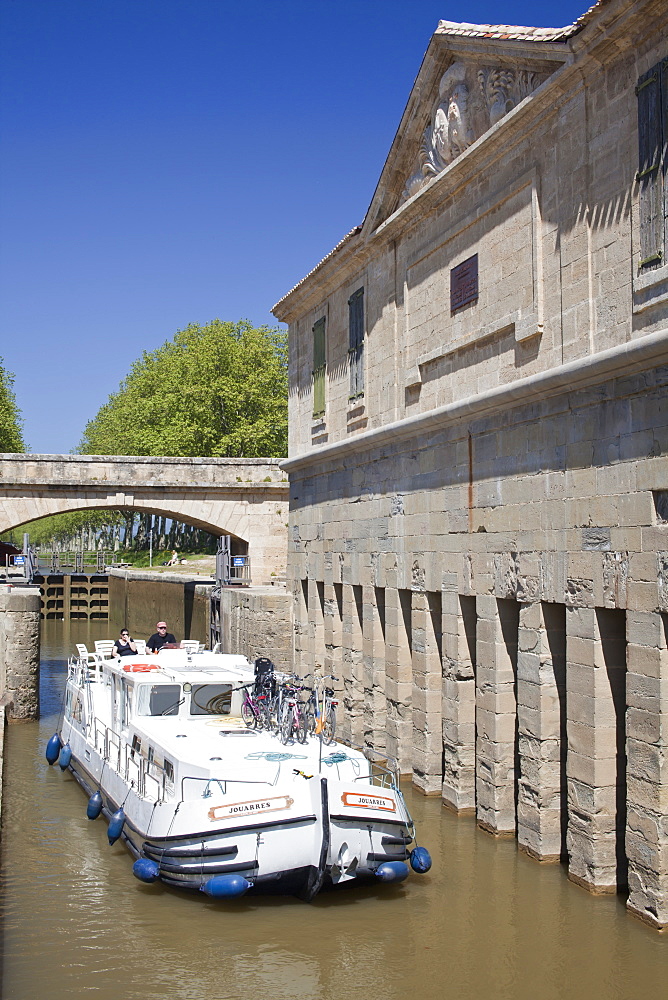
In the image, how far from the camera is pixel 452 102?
12.5m

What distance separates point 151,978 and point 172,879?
1558 mm

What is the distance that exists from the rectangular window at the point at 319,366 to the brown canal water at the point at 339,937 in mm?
8433

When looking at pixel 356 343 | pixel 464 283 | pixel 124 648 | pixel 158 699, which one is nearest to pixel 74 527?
pixel 124 648

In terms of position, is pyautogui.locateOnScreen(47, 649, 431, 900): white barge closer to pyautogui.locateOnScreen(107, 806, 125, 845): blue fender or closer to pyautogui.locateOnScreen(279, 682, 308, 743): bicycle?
pyautogui.locateOnScreen(107, 806, 125, 845): blue fender

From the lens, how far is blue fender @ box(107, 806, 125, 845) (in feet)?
36.6

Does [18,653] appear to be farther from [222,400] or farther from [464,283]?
[222,400]

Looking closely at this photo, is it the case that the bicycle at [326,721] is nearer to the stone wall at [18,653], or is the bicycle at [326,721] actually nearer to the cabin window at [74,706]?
the cabin window at [74,706]

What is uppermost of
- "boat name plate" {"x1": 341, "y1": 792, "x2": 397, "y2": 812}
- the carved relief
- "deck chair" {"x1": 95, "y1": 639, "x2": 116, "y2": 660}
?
the carved relief

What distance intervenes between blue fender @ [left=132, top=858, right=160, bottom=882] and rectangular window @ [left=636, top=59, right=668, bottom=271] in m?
7.20

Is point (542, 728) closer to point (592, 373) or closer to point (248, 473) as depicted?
point (592, 373)

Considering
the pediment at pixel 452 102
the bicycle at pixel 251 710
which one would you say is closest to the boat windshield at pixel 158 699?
the bicycle at pixel 251 710

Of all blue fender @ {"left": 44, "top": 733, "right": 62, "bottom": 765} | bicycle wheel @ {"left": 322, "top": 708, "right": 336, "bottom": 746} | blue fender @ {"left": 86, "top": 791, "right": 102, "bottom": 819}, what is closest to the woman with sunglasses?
blue fender @ {"left": 44, "top": 733, "right": 62, "bottom": 765}

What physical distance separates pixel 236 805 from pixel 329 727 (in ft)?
8.47

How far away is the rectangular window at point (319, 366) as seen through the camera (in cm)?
1770
